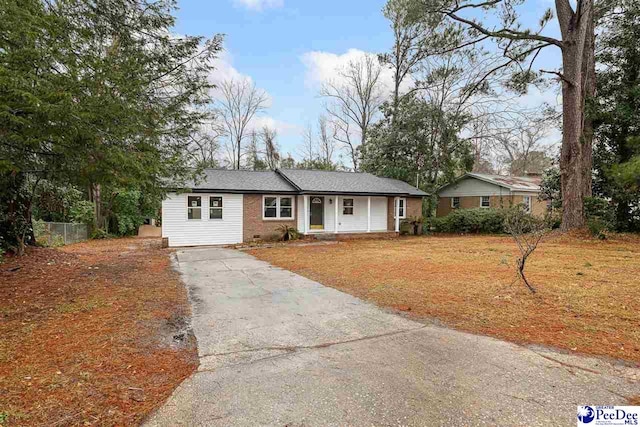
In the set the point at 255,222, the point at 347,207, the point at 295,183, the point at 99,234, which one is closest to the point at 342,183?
the point at 347,207

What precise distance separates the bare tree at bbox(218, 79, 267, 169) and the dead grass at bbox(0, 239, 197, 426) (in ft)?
81.3

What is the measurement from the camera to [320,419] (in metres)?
2.35

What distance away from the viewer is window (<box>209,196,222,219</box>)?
15.0 meters

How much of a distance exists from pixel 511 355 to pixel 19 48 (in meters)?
6.49

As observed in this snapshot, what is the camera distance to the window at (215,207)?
15.0m

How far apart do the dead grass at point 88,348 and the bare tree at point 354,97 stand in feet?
80.1

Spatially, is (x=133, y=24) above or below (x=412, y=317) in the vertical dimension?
above

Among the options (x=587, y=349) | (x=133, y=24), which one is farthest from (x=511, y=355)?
(x=133, y=24)

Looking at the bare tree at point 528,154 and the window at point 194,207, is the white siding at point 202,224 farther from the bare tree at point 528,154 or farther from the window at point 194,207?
the bare tree at point 528,154

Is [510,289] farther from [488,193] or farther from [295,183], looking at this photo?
[488,193]

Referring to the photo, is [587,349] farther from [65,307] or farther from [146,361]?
[65,307]

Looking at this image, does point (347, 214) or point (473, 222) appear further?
point (473, 222)

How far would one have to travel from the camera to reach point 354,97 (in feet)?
95.8

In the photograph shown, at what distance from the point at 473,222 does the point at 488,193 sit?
215 inches
